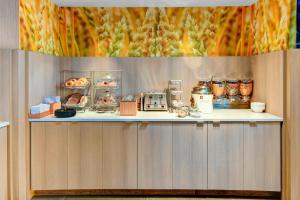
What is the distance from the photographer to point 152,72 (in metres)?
4.39

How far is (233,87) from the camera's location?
4.36 metres

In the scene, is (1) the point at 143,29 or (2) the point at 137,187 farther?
(1) the point at 143,29

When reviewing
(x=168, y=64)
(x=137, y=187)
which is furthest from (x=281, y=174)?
(x=168, y=64)

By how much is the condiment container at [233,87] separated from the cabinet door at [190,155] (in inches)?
42.0

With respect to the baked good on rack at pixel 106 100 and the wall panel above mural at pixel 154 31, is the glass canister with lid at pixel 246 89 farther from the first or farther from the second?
the baked good on rack at pixel 106 100

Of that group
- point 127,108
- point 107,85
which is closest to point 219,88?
point 127,108

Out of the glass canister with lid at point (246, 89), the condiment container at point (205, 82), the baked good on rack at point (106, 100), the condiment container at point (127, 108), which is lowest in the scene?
the condiment container at point (127, 108)

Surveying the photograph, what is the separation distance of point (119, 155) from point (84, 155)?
372 millimetres

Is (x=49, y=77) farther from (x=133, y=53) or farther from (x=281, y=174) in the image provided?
(x=281, y=174)

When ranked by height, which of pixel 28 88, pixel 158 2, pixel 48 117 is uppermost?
pixel 158 2

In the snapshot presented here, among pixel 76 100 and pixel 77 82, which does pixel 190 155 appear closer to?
pixel 76 100

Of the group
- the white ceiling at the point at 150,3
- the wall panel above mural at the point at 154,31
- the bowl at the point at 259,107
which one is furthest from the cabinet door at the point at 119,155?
the white ceiling at the point at 150,3

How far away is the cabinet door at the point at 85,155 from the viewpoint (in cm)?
351

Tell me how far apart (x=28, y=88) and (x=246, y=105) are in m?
2.71
